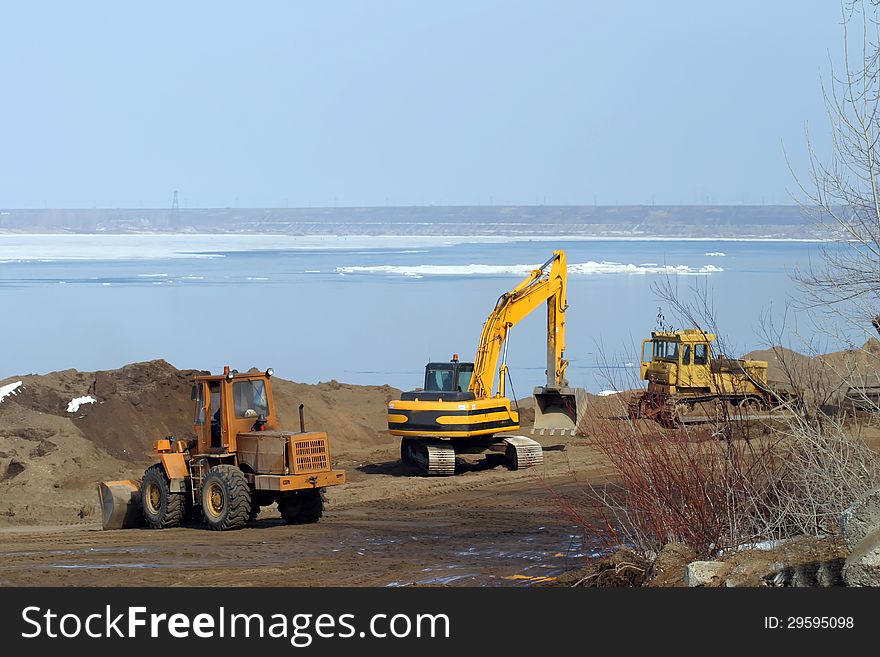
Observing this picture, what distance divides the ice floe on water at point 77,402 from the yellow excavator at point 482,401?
788cm

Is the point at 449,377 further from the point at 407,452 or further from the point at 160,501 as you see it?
the point at 160,501

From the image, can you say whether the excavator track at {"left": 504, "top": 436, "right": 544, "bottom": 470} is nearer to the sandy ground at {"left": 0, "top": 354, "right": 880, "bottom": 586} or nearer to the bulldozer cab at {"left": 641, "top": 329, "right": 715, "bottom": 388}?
the sandy ground at {"left": 0, "top": 354, "right": 880, "bottom": 586}

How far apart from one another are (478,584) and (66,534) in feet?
24.1

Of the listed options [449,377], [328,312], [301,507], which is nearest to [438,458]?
[449,377]

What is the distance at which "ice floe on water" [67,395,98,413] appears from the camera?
→ 26.4 m

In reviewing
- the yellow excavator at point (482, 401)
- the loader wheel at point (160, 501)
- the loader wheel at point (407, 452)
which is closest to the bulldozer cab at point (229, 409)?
the loader wheel at point (160, 501)

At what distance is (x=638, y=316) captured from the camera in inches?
1914

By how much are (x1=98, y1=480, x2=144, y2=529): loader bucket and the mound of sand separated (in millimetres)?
2814

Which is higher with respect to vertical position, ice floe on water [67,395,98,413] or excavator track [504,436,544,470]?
ice floe on water [67,395,98,413]

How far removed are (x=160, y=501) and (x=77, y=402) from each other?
10.5m

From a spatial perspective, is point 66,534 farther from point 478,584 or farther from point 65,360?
point 65,360

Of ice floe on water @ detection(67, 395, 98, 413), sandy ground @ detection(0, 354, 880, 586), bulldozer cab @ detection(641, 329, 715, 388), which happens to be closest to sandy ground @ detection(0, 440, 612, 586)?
sandy ground @ detection(0, 354, 880, 586)

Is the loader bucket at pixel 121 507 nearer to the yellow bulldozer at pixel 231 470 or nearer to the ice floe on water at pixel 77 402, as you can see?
the yellow bulldozer at pixel 231 470
